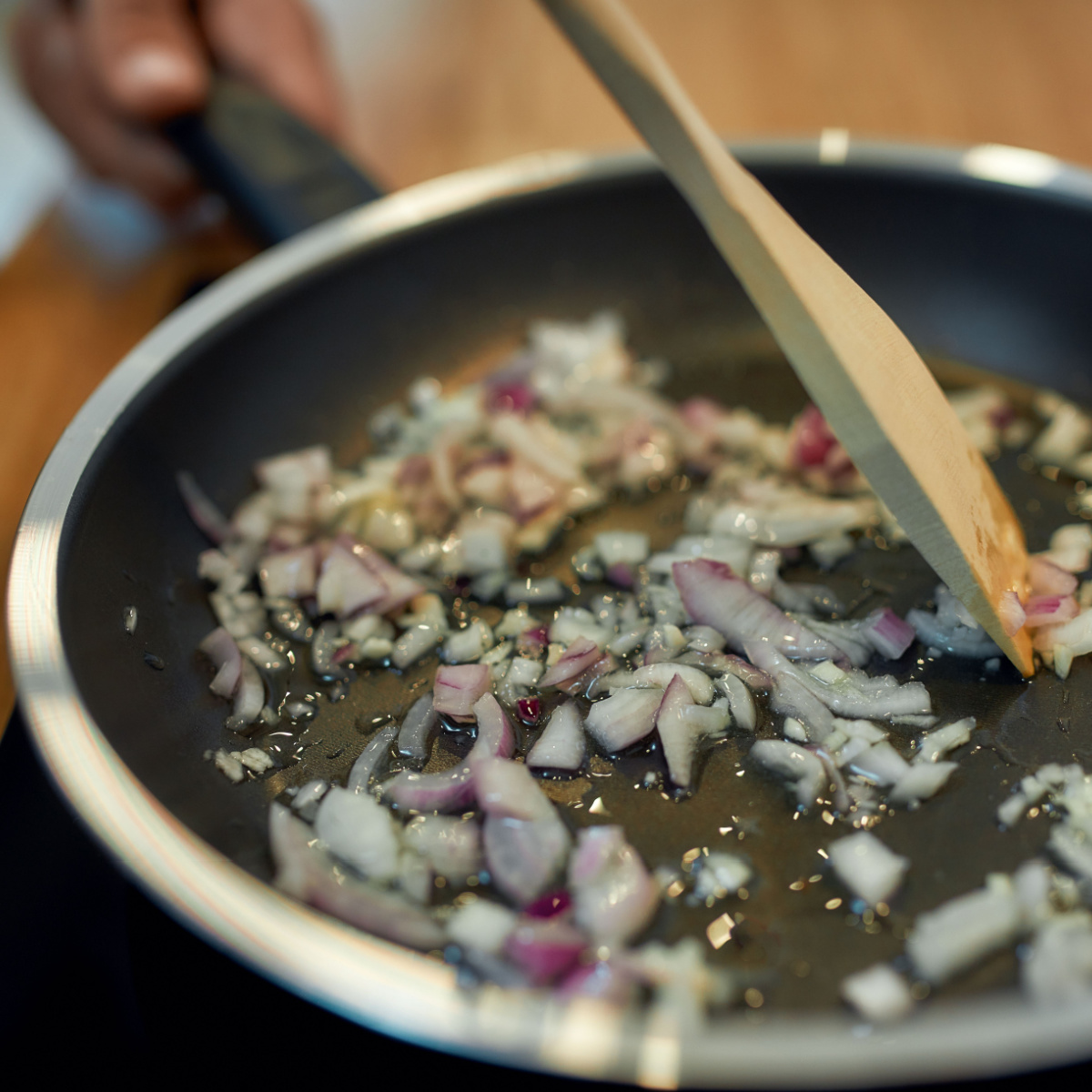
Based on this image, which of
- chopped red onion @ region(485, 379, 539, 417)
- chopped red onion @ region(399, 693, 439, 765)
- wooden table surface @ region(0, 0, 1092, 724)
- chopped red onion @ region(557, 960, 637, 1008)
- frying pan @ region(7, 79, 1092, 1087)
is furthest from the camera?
wooden table surface @ region(0, 0, 1092, 724)

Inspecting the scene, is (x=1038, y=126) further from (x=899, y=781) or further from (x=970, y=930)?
(x=970, y=930)

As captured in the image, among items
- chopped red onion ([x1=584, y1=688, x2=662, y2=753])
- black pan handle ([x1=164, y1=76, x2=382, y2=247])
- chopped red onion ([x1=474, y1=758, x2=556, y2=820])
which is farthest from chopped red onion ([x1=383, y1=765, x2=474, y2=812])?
black pan handle ([x1=164, y1=76, x2=382, y2=247])

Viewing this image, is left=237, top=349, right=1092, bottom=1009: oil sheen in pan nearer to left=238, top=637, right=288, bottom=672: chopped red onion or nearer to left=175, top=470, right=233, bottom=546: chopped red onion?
left=238, top=637, right=288, bottom=672: chopped red onion

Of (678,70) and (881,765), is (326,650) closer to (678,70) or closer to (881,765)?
(881,765)

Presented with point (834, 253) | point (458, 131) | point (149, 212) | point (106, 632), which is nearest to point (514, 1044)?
point (106, 632)

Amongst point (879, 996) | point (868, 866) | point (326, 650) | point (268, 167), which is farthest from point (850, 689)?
point (268, 167)
